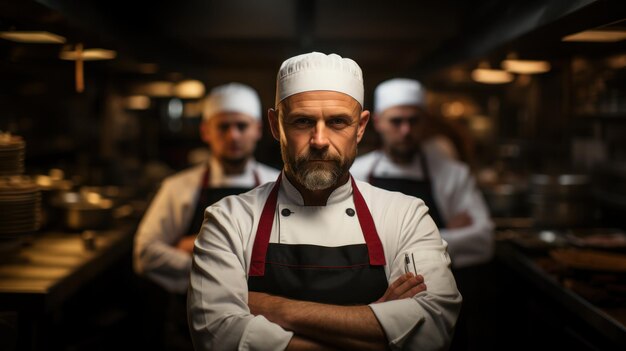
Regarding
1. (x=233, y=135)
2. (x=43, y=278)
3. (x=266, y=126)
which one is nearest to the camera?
(x=266, y=126)

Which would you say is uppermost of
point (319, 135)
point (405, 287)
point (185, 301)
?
point (319, 135)

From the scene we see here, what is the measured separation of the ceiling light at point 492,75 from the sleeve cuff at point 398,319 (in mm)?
2584

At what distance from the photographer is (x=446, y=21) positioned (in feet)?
11.9

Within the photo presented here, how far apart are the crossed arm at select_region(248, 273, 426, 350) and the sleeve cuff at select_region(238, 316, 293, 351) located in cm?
2

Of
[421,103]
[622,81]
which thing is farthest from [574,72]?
[421,103]

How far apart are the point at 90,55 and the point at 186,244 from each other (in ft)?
3.96

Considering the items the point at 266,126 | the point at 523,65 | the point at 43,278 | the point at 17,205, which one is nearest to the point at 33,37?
the point at 17,205

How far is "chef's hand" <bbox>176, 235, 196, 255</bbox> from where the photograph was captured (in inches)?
115

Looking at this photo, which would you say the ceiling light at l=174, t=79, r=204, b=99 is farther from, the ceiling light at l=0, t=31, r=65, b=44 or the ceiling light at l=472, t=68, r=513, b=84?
the ceiling light at l=472, t=68, r=513, b=84

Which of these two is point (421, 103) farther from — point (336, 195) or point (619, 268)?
point (336, 195)

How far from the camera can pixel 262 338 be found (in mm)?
1560

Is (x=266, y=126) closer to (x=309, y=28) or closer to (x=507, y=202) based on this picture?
(x=309, y=28)

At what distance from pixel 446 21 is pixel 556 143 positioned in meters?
2.84

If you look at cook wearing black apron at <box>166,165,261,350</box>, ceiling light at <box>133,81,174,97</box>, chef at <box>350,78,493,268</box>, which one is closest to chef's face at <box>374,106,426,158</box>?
chef at <box>350,78,493,268</box>
